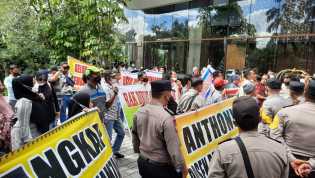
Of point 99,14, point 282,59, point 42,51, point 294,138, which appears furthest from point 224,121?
point 42,51

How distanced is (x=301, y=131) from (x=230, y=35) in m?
14.1

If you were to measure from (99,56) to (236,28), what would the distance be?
331 inches

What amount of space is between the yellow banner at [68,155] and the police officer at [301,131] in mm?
1896

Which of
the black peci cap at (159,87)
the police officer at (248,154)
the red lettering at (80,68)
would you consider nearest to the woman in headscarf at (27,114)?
the black peci cap at (159,87)

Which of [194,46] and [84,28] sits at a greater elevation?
[84,28]

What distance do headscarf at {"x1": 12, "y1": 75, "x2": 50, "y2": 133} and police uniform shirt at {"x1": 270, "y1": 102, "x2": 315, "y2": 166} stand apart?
310cm

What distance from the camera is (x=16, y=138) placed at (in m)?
4.33

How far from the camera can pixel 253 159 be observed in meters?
2.57

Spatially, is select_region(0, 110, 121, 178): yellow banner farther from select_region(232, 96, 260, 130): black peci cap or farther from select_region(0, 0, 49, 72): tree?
select_region(0, 0, 49, 72): tree

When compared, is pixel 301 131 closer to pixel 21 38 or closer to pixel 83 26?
pixel 83 26

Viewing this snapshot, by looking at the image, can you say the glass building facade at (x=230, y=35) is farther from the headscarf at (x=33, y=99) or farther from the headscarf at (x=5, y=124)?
the headscarf at (x=5, y=124)

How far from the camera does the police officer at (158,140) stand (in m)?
3.71

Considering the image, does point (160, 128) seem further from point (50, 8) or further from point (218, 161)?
point (50, 8)

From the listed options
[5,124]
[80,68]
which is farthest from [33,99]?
[80,68]
